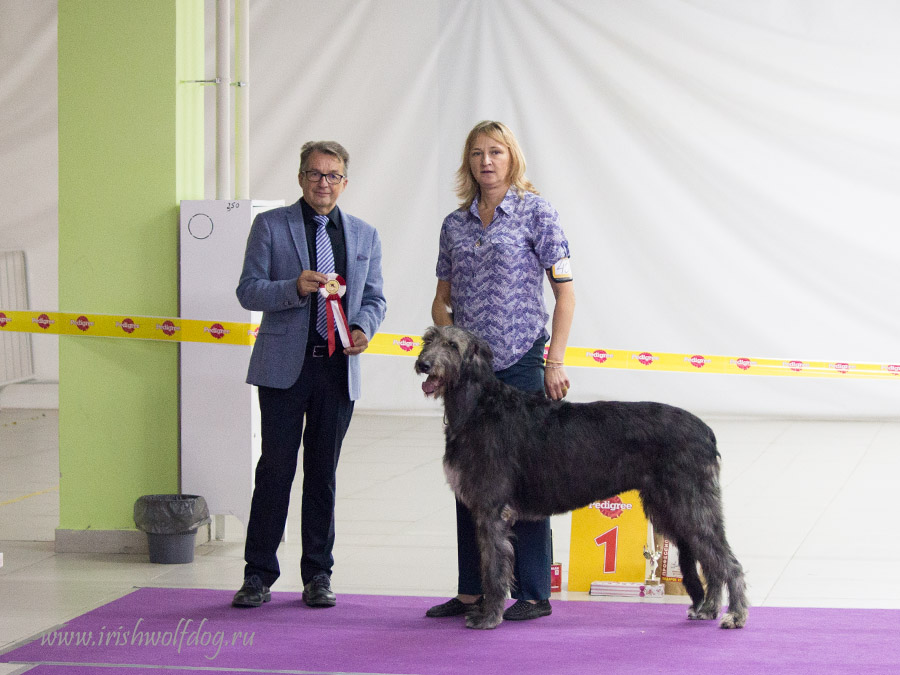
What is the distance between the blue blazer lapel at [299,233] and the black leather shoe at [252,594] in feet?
4.01

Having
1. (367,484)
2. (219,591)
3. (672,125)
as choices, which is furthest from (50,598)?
(672,125)

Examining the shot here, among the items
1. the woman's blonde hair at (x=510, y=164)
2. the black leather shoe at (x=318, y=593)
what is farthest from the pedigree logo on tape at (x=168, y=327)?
the woman's blonde hair at (x=510, y=164)

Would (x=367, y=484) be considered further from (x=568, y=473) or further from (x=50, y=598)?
(x=568, y=473)

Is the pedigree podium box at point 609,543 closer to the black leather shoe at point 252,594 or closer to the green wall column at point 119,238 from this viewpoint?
the black leather shoe at point 252,594

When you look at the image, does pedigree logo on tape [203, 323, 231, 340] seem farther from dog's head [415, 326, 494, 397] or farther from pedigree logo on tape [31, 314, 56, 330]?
dog's head [415, 326, 494, 397]

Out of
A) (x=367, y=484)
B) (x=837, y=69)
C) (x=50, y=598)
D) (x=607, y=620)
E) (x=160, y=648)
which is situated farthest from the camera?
(x=837, y=69)

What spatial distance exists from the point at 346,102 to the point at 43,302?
3.37m

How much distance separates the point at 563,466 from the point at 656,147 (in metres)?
6.37

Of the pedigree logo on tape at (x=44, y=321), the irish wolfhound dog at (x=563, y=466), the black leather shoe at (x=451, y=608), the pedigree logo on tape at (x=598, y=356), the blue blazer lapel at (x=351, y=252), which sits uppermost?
the blue blazer lapel at (x=351, y=252)

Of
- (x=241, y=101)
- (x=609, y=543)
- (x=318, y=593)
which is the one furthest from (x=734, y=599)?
(x=241, y=101)

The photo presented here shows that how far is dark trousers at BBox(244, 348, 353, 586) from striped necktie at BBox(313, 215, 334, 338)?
0.10 metres

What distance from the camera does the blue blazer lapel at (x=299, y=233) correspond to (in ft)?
13.6

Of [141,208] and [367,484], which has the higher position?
[141,208]

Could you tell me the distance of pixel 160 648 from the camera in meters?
3.64
